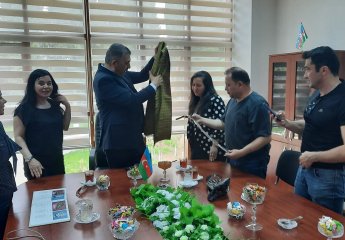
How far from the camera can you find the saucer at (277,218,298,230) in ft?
4.10

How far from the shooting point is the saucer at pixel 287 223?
125 cm

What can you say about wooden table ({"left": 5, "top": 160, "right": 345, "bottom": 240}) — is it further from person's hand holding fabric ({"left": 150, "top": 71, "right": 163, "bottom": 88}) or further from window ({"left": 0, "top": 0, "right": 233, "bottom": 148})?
window ({"left": 0, "top": 0, "right": 233, "bottom": 148})

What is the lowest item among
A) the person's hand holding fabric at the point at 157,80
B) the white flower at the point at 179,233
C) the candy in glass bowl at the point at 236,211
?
the candy in glass bowl at the point at 236,211

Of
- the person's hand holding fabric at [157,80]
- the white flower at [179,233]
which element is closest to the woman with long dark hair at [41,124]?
the person's hand holding fabric at [157,80]

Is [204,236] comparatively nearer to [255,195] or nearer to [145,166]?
[255,195]

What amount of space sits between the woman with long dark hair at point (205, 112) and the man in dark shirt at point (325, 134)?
2.97ft

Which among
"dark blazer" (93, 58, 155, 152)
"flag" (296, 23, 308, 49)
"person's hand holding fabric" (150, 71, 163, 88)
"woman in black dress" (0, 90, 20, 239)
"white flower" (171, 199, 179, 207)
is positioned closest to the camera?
"white flower" (171, 199, 179, 207)

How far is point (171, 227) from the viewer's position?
1190 mm

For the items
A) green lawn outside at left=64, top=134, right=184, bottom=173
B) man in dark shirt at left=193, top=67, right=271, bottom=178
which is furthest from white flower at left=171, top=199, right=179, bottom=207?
green lawn outside at left=64, top=134, right=184, bottom=173

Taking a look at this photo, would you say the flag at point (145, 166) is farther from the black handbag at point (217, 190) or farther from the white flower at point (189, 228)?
the white flower at point (189, 228)

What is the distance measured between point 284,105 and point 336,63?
1.54 metres

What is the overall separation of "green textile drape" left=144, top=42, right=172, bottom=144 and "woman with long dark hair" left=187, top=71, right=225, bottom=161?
0.36 metres

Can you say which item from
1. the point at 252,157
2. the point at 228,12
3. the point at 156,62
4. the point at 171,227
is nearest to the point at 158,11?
the point at 228,12

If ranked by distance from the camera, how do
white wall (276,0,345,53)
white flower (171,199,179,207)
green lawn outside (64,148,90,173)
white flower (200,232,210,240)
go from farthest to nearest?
green lawn outside (64,148,90,173)
white wall (276,0,345,53)
white flower (171,199,179,207)
white flower (200,232,210,240)
